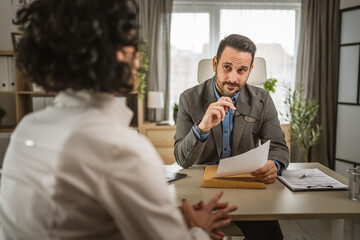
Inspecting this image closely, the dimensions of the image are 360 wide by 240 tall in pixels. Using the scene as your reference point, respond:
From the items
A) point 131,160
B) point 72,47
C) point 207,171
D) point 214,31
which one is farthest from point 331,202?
point 214,31

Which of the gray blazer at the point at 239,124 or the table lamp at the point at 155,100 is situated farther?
the table lamp at the point at 155,100

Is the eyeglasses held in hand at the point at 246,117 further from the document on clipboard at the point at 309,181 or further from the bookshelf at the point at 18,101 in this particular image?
the bookshelf at the point at 18,101

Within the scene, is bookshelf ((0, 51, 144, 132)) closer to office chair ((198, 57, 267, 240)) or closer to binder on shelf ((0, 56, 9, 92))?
binder on shelf ((0, 56, 9, 92))

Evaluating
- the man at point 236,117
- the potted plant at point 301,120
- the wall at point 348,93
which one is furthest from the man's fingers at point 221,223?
the wall at point 348,93

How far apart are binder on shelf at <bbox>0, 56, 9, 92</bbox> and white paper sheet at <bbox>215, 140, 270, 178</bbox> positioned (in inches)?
113

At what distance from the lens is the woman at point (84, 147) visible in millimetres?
611

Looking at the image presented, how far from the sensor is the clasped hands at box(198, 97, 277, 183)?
140cm

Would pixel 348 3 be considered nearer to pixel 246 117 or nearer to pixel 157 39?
pixel 157 39

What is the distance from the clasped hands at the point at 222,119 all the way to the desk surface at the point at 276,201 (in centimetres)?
4

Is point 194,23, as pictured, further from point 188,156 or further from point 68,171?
point 68,171

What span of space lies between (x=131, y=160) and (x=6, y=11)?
3717mm

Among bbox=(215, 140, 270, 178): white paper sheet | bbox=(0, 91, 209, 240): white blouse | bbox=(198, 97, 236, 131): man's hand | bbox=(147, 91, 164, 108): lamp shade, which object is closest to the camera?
bbox=(0, 91, 209, 240): white blouse

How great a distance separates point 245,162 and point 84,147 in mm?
832

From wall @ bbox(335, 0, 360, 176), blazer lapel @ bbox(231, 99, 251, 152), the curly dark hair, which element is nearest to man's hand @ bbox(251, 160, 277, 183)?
blazer lapel @ bbox(231, 99, 251, 152)
